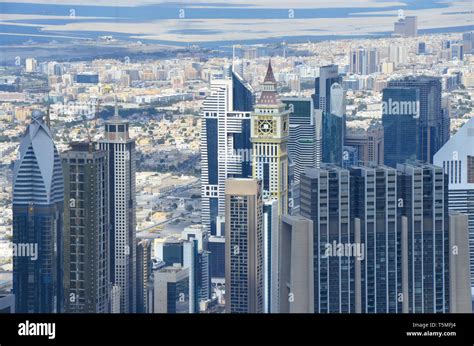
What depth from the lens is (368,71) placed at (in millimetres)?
5820

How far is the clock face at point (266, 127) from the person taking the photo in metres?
A: 6.90

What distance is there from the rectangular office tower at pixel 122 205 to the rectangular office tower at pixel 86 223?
Result: 7 centimetres

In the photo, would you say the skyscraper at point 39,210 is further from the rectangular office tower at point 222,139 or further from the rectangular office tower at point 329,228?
the rectangular office tower at point 329,228

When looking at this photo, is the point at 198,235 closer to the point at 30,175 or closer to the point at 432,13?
the point at 30,175

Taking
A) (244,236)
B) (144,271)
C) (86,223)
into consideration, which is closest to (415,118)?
(244,236)

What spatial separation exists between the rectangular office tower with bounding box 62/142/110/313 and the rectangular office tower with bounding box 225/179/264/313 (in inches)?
32.1

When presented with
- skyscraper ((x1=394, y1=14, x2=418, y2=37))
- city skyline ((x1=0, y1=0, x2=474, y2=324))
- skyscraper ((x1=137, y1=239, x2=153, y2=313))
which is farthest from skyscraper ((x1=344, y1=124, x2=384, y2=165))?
skyscraper ((x1=137, y1=239, x2=153, y2=313))

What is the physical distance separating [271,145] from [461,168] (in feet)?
5.28

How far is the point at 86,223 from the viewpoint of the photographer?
6.49 metres

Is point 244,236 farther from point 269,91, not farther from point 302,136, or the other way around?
point 269,91

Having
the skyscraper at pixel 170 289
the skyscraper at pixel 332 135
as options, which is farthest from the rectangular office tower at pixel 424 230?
the skyscraper at pixel 170 289
